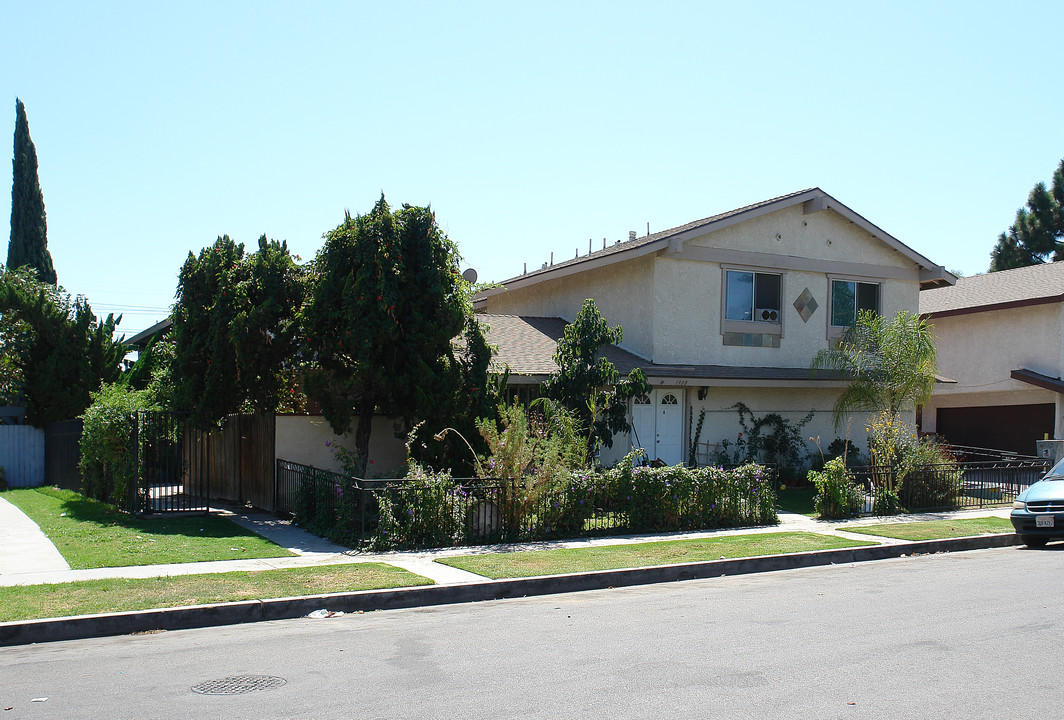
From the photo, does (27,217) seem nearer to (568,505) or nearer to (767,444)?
(767,444)

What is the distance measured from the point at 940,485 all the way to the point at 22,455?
22.3 m

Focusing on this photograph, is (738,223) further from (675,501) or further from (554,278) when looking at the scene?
(675,501)

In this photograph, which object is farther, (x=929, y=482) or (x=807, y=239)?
(x=807, y=239)

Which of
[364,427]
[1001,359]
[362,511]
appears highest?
[1001,359]

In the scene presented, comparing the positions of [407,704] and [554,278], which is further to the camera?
[554,278]

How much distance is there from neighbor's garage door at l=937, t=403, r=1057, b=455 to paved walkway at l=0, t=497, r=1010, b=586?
1287cm

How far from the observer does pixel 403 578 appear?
33.7 feet

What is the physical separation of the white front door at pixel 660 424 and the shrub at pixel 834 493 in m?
4.23

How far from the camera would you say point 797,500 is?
19.4 meters

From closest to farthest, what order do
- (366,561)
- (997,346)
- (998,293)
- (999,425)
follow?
1. (366,561)
2. (997,346)
3. (998,293)
4. (999,425)

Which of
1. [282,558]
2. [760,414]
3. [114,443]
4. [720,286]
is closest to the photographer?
[282,558]

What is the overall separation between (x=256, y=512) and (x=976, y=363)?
73.0 feet

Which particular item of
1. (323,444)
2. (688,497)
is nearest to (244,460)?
(323,444)

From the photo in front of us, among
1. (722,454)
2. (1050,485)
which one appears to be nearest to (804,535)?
(1050,485)
